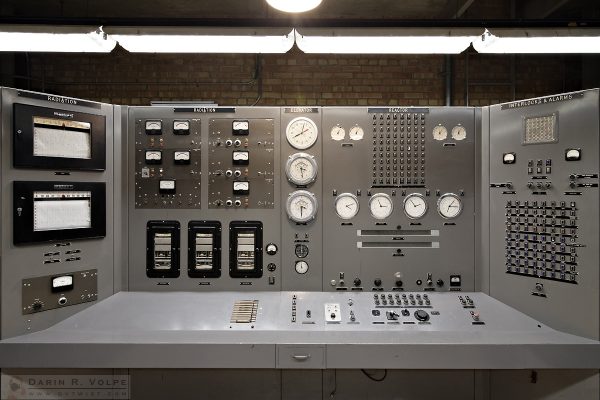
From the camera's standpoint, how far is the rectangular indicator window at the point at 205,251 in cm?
239

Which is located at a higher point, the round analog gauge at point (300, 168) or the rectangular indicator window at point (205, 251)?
the round analog gauge at point (300, 168)

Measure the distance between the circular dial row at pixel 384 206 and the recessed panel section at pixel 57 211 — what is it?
1.47 m

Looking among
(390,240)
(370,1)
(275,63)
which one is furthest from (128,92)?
(390,240)

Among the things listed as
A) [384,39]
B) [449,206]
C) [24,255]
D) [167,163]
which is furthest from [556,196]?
[24,255]

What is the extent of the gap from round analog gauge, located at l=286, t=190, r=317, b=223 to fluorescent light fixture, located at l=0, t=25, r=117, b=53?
1422 millimetres

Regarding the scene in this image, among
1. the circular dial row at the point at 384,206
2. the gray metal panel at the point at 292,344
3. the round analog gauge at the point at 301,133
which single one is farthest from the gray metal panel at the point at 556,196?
the round analog gauge at the point at 301,133

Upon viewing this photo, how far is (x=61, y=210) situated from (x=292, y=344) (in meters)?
1.49

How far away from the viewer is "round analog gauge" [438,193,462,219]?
239 centimetres

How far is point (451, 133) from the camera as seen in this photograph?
242 cm

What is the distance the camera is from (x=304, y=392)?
2418mm

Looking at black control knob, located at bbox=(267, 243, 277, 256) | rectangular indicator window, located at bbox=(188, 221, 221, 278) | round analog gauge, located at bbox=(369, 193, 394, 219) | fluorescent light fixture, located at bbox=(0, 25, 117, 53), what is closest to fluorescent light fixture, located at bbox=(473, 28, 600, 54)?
round analog gauge, located at bbox=(369, 193, 394, 219)

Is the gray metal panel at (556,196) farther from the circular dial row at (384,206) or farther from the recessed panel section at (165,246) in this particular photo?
the recessed panel section at (165,246)

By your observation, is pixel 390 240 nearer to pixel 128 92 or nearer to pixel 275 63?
pixel 275 63

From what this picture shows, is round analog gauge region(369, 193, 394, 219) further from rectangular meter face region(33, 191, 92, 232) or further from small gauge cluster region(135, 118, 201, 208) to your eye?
rectangular meter face region(33, 191, 92, 232)
